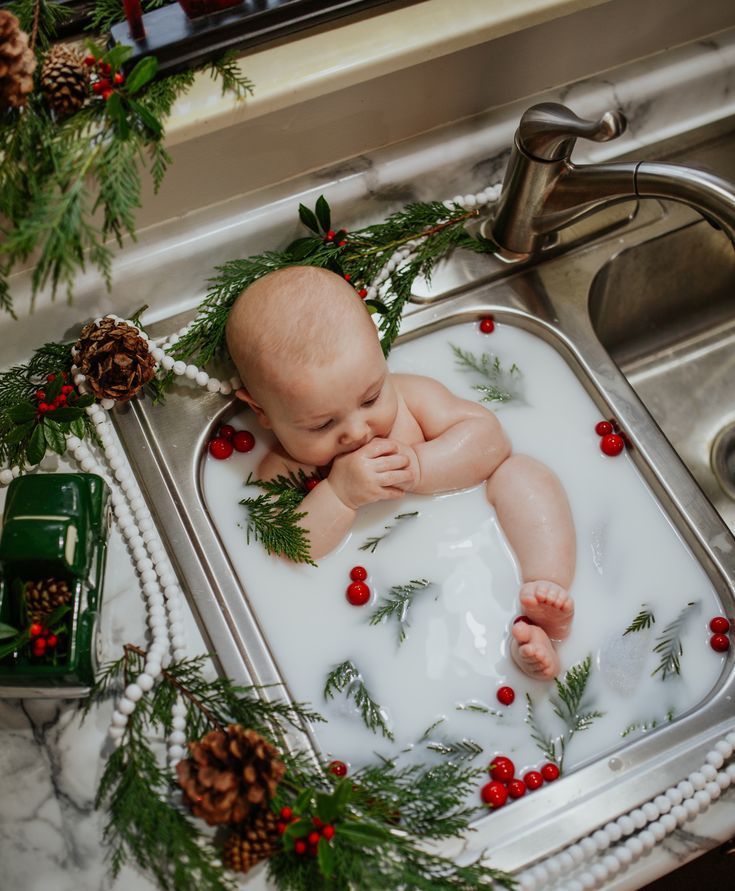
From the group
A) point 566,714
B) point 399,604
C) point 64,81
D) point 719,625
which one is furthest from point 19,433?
point 719,625

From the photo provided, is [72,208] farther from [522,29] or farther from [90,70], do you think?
[522,29]

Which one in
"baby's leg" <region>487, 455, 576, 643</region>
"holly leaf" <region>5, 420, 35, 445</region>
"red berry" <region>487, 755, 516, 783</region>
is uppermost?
"holly leaf" <region>5, 420, 35, 445</region>

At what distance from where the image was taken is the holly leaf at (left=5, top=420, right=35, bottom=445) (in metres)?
0.97

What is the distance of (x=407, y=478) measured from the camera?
1010 mm

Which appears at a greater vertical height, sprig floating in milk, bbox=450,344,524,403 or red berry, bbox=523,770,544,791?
sprig floating in milk, bbox=450,344,524,403

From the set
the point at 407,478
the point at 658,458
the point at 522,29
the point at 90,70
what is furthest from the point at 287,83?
the point at 658,458

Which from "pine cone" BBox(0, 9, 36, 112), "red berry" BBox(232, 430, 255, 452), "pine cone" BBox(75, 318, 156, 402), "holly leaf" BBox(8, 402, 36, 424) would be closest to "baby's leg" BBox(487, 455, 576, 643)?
"red berry" BBox(232, 430, 255, 452)

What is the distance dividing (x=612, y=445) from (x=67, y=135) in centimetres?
73

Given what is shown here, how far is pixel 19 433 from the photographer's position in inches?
38.2

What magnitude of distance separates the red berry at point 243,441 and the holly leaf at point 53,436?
0.21 m

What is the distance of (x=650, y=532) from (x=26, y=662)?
2.42 ft

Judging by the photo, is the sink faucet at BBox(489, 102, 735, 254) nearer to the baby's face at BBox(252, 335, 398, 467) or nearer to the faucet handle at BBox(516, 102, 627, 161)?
the faucet handle at BBox(516, 102, 627, 161)

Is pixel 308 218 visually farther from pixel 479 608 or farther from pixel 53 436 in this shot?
pixel 479 608

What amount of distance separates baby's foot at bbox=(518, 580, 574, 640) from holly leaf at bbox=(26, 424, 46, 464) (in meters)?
0.58
